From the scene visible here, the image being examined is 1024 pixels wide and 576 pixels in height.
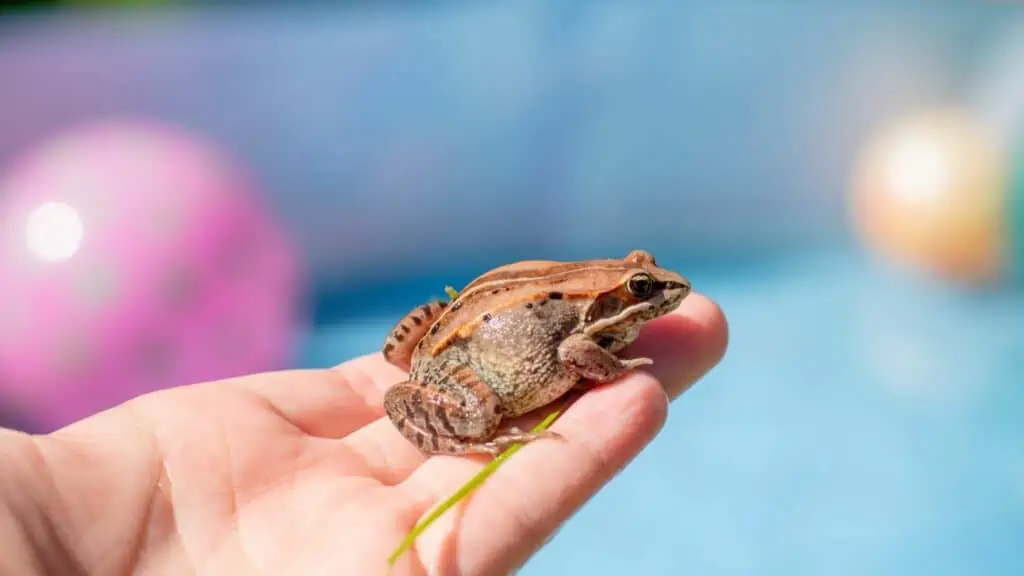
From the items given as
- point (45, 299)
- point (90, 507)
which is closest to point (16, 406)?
point (45, 299)

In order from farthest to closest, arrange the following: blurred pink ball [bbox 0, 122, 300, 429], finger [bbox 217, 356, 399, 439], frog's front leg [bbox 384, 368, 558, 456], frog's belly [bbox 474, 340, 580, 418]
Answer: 1. blurred pink ball [bbox 0, 122, 300, 429]
2. finger [bbox 217, 356, 399, 439]
3. frog's belly [bbox 474, 340, 580, 418]
4. frog's front leg [bbox 384, 368, 558, 456]

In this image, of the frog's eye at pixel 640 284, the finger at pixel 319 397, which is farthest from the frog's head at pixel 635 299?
the finger at pixel 319 397

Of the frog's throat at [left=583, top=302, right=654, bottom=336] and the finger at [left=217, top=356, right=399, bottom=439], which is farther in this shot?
the finger at [left=217, top=356, right=399, bottom=439]

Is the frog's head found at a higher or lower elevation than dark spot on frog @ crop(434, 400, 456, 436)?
higher

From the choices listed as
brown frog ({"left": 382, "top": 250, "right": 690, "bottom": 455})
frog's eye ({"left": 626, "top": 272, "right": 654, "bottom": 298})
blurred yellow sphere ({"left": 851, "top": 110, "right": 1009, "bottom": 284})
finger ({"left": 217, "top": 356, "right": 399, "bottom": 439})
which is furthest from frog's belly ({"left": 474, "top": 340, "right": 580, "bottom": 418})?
blurred yellow sphere ({"left": 851, "top": 110, "right": 1009, "bottom": 284})

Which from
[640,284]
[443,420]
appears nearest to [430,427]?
[443,420]

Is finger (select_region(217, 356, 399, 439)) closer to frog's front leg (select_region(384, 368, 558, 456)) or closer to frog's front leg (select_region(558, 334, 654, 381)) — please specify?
frog's front leg (select_region(384, 368, 558, 456))

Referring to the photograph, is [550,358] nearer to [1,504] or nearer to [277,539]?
[277,539]
